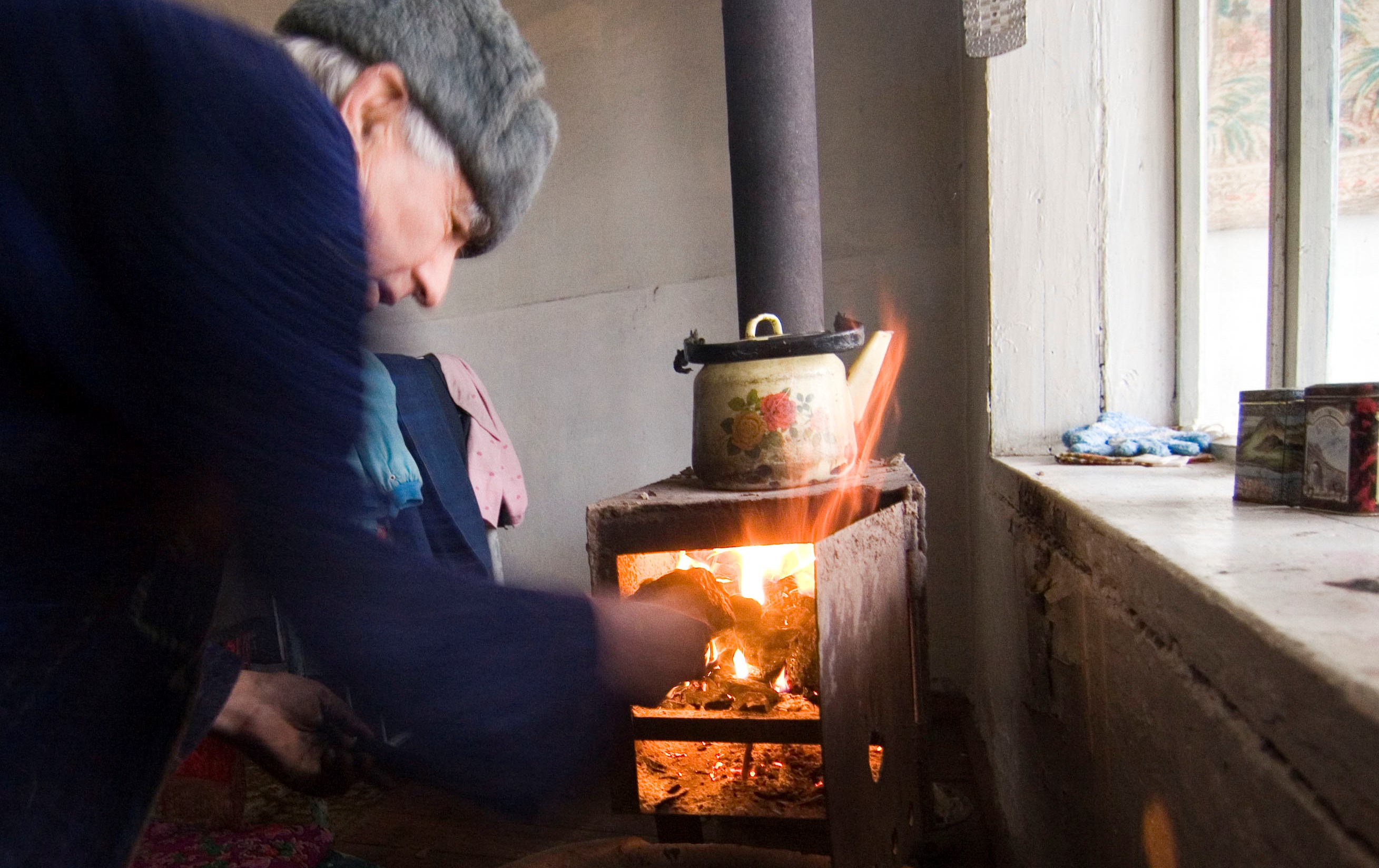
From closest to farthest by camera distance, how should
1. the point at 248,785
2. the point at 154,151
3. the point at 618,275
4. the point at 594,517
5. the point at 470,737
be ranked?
1. the point at 154,151
2. the point at 470,737
3. the point at 594,517
4. the point at 248,785
5. the point at 618,275

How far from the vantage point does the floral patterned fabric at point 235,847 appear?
4.69 ft

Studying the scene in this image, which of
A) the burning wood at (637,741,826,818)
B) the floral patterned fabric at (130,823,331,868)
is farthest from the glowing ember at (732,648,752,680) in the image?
the floral patterned fabric at (130,823,331,868)

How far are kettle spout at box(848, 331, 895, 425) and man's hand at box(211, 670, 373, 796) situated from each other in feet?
3.15

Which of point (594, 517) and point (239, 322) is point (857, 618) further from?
point (239, 322)

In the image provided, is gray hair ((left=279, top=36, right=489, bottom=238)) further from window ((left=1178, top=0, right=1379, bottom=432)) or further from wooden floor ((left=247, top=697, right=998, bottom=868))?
wooden floor ((left=247, top=697, right=998, bottom=868))

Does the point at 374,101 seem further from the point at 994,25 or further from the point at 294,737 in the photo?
the point at 994,25

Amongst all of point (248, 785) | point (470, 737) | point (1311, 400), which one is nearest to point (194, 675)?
point (470, 737)

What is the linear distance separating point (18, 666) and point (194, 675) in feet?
0.41

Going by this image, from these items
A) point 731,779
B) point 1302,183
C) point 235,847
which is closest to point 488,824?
point 235,847

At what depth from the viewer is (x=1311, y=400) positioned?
0.67 meters

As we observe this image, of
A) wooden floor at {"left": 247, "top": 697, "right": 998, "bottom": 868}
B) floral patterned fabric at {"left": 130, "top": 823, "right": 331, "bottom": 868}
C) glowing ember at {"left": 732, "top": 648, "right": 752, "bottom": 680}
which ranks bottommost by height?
wooden floor at {"left": 247, "top": 697, "right": 998, "bottom": 868}

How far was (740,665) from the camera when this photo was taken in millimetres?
1515

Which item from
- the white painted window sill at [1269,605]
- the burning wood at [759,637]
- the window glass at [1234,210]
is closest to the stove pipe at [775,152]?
the burning wood at [759,637]

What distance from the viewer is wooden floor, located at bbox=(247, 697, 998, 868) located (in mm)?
1624
